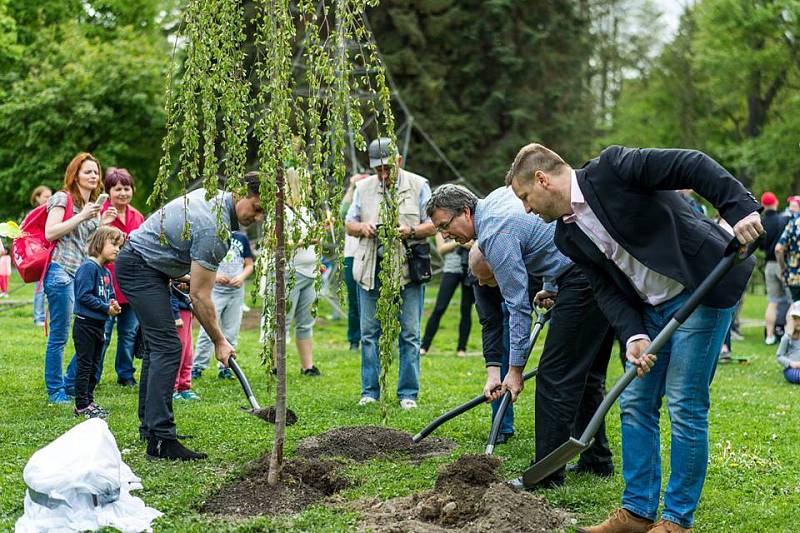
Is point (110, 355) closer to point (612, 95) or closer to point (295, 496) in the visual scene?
point (295, 496)

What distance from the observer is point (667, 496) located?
4113 mm

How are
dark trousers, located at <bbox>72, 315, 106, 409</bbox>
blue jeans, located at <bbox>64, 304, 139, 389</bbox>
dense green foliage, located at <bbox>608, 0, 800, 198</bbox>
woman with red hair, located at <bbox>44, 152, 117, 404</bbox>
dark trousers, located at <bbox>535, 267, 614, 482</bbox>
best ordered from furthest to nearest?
dense green foliage, located at <bbox>608, 0, 800, 198</bbox>, blue jeans, located at <bbox>64, 304, 139, 389</bbox>, woman with red hair, located at <bbox>44, 152, 117, 404</bbox>, dark trousers, located at <bbox>72, 315, 106, 409</bbox>, dark trousers, located at <bbox>535, 267, 614, 482</bbox>

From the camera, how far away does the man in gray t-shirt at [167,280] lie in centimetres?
525

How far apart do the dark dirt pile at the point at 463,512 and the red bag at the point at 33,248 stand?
3930 mm

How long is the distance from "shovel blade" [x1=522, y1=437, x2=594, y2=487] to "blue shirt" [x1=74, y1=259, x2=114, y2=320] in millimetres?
3605

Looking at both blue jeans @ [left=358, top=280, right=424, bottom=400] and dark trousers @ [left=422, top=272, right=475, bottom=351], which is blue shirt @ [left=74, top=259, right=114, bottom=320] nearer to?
blue jeans @ [left=358, top=280, right=424, bottom=400]

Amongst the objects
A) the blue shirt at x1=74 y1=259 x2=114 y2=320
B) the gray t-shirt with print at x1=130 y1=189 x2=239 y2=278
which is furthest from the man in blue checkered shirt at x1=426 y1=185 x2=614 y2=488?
the blue shirt at x1=74 y1=259 x2=114 y2=320

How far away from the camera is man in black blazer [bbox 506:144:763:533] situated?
12.7 ft

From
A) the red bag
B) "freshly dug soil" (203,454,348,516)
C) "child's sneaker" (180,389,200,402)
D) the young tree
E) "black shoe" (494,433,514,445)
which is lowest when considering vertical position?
"child's sneaker" (180,389,200,402)

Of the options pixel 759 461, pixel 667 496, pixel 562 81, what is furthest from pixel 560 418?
pixel 562 81

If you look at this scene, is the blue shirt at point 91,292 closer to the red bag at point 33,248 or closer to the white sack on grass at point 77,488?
the red bag at point 33,248

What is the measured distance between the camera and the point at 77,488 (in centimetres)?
405

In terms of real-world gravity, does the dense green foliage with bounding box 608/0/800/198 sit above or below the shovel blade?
above

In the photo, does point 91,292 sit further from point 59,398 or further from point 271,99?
point 271,99
